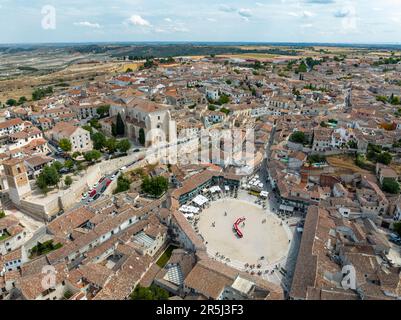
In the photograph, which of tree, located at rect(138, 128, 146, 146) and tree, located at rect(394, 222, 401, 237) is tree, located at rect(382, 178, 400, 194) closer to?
tree, located at rect(394, 222, 401, 237)

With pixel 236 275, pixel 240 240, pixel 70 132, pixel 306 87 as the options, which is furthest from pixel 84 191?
pixel 306 87

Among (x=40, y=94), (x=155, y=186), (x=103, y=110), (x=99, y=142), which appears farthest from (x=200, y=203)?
(x=40, y=94)

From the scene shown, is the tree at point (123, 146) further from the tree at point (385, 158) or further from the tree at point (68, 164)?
the tree at point (385, 158)

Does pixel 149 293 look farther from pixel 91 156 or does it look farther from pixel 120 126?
pixel 120 126

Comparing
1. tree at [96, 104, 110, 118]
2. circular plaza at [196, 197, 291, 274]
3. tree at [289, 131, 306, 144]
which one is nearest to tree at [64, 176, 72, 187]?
circular plaza at [196, 197, 291, 274]
